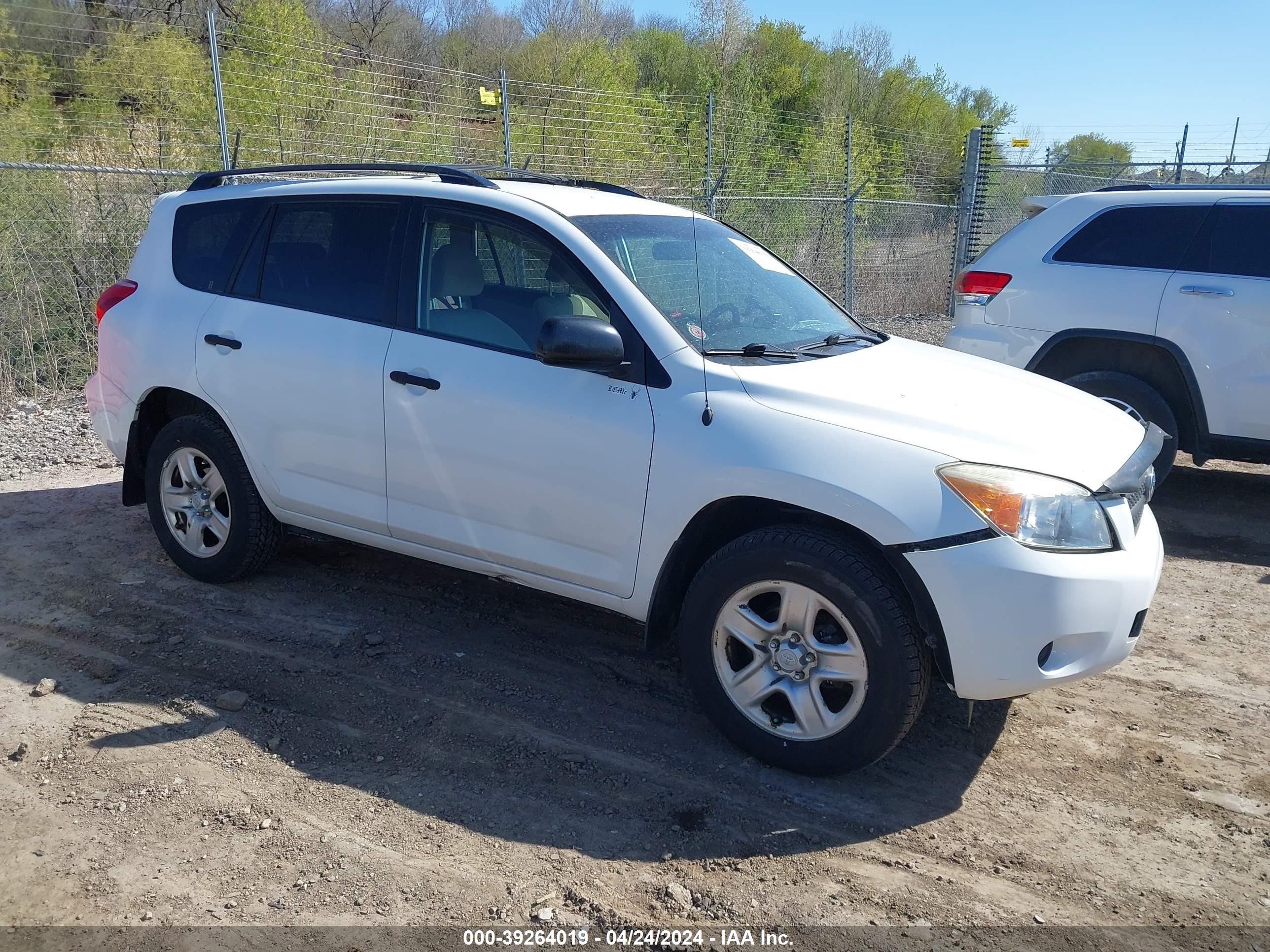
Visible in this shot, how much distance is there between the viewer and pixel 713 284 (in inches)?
160

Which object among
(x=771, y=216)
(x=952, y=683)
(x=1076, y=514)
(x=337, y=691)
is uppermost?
(x=771, y=216)

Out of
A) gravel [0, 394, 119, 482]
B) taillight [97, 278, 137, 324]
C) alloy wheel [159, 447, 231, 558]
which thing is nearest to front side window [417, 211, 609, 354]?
alloy wheel [159, 447, 231, 558]

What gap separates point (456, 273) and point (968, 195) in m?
11.0

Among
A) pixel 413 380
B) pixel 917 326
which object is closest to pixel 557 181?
pixel 413 380

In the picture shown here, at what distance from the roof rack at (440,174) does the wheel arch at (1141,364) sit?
3.35 meters

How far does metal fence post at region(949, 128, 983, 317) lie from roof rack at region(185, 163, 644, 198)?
373 inches

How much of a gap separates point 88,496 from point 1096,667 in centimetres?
582

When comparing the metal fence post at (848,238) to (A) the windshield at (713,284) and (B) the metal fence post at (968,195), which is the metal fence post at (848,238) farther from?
(A) the windshield at (713,284)

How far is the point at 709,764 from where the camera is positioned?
350cm

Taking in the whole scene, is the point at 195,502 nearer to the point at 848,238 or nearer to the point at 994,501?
the point at 994,501

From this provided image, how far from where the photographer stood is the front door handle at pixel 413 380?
3.95 metres

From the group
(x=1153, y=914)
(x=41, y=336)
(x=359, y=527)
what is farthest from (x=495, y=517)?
(x=41, y=336)

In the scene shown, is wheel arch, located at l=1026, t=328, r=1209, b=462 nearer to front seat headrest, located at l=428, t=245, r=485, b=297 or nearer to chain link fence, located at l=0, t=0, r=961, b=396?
front seat headrest, located at l=428, t=245, r=485, b=297

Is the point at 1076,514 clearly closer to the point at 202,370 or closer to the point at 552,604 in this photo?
the point at 552,604
